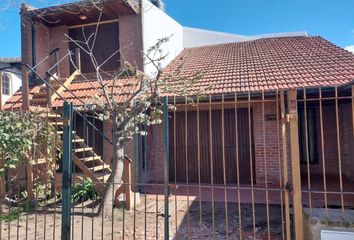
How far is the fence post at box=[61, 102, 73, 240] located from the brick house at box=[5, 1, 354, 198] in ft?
14.1

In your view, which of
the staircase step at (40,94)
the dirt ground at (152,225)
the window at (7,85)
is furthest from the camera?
the window at (7,85)

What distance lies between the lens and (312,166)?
34.7ft

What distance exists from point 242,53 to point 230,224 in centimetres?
797

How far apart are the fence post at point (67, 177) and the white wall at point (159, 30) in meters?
5.28

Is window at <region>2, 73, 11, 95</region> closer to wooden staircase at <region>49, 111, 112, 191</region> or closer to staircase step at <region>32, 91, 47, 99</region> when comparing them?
staircase step at <region>32, 91, 47, 99</region>

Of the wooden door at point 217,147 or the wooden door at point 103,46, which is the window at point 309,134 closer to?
the wooden door at point 217,147

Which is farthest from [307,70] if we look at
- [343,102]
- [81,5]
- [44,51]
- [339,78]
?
[44,51]

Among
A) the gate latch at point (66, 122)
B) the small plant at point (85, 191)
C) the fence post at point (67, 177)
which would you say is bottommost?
the small plant at point (85, 191)

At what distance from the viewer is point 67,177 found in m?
4.28

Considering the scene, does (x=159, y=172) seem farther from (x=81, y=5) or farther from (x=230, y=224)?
(x=81, y=5)

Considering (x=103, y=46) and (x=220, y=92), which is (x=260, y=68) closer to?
(x=220, y=92)

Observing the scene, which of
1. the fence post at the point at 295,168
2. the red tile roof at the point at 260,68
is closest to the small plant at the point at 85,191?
the red tile roof at the point at 260,68

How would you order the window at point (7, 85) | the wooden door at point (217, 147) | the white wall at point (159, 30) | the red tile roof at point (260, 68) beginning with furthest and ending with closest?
the window at point (7, 85) → the white wall at point (159, 30) → the wooden door at point (217, 147) → the red tile roof at point (260, 68)

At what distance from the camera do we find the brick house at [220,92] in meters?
8.91
